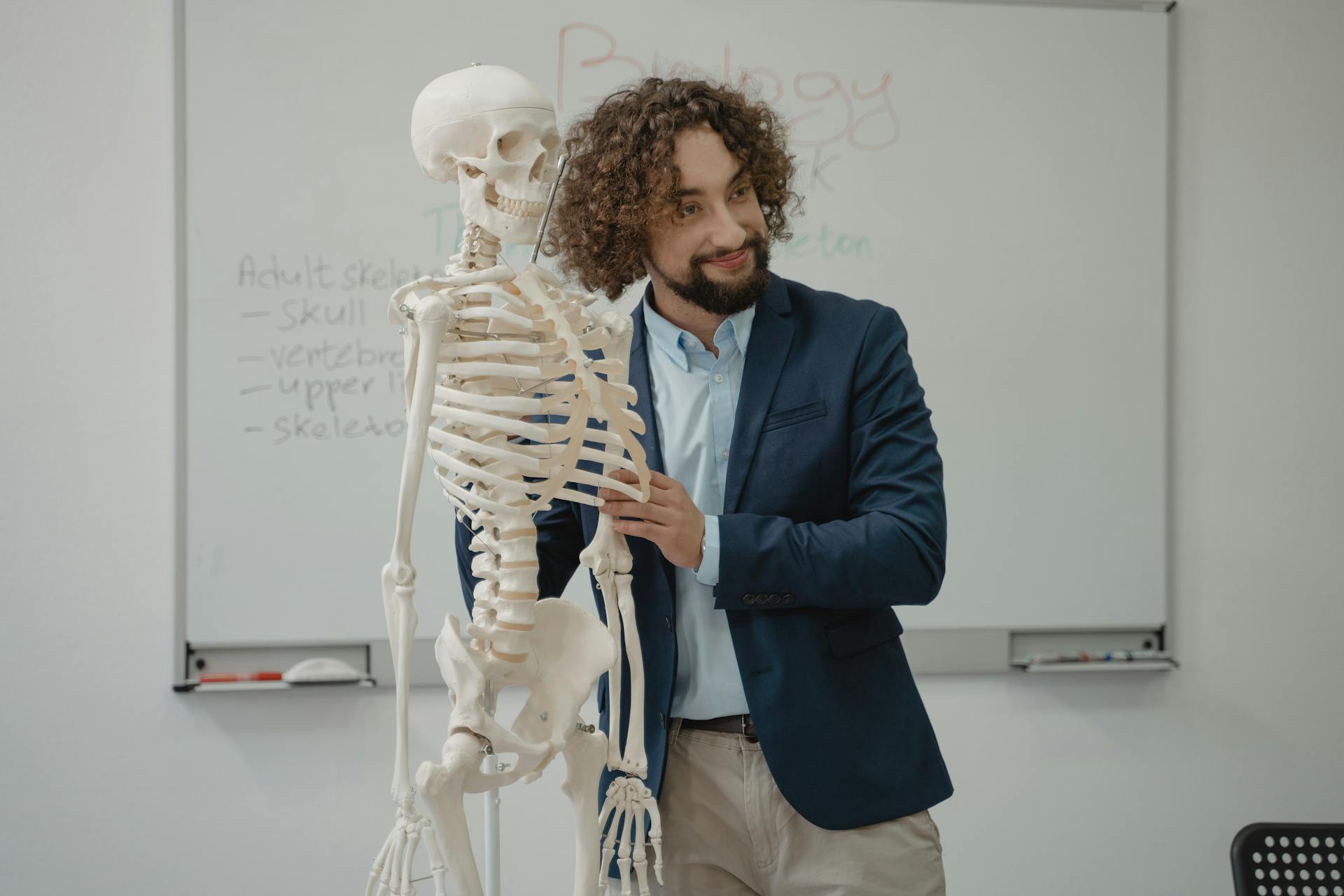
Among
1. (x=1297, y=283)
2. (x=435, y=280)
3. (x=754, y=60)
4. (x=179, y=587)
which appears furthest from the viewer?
(x=1297, y=283)

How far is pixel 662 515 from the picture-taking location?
121 cm

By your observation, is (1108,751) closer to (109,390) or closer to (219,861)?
(219,861)

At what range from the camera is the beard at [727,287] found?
1.38m

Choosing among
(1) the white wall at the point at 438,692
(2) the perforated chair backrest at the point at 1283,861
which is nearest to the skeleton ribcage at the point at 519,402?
(2) the perforated chair backrest at the point at 1283,861

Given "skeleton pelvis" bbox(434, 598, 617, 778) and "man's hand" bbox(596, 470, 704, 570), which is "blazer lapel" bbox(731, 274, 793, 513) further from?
"skeleton pelvis" bbox(434, 598, 617, 778)

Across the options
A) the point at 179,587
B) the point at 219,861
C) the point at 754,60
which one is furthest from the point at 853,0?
the point at 219,861

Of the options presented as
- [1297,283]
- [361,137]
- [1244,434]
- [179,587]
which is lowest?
[179,587]

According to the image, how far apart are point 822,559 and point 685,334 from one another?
0.37 m

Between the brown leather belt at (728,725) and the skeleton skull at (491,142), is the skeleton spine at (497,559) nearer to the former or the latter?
the skeleton skull at (491,142)

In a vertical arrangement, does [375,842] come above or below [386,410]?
below

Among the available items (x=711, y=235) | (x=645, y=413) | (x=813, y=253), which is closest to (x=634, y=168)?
(x=711, y=235)

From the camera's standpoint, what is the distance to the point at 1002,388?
2.51 meters

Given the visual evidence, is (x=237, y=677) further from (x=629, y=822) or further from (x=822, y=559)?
(x=822, y=559)

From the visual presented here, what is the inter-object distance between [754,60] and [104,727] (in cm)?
195
